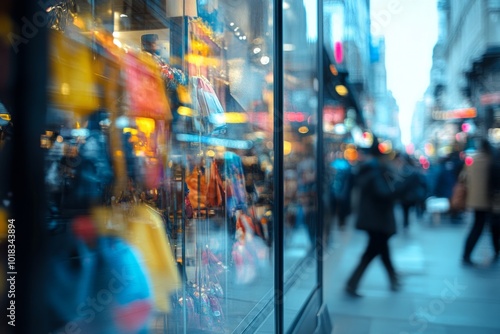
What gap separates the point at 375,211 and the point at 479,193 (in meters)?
2.01

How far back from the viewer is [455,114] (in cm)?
977

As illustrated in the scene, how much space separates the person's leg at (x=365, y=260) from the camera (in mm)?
5203

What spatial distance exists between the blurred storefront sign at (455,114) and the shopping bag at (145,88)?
26.1 feet

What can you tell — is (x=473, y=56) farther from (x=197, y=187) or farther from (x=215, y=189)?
(x=197, y=187)

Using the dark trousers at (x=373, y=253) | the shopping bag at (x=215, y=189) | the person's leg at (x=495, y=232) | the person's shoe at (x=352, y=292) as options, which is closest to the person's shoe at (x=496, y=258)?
the person's leg at (x=495, y=232)

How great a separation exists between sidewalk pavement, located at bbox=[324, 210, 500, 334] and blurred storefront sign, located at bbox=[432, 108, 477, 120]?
2.50m

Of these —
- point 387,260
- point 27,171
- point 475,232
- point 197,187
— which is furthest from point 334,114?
point 27,171

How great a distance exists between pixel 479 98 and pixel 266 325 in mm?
7257

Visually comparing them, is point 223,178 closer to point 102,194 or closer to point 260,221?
point 260,221

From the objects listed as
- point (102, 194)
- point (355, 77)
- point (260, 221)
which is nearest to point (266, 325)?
point (260, 221)

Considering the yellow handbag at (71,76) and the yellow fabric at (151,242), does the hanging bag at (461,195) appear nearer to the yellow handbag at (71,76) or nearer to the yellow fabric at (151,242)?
the yellow fabric at (151,242)

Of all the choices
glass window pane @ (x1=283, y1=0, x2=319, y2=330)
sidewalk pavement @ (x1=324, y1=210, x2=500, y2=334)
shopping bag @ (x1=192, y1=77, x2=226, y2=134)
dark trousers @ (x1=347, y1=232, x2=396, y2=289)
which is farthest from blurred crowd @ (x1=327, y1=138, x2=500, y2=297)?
shopping bag @ (x1=192, y1=77, x2=226, y2=134)

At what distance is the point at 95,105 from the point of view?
1.79 metres

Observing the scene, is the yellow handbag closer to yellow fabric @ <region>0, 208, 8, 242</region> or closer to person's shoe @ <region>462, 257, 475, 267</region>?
yellow fabric @ <region>0, 208, 8, 242</region>
